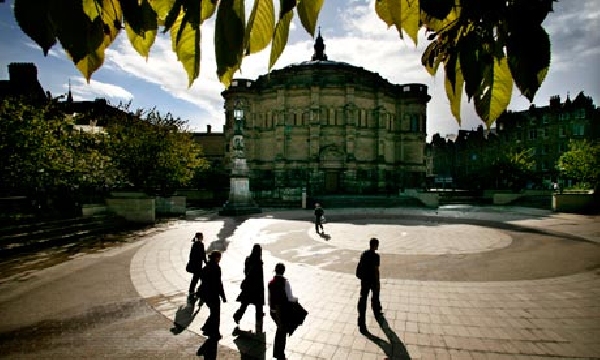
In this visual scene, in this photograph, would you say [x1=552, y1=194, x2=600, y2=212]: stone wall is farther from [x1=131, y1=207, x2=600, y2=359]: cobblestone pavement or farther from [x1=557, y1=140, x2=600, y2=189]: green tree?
[x1=131, y1=207, x2=600, y2=359]: cobblestone pavement

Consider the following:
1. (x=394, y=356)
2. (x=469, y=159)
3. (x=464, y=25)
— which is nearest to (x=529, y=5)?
(x=464, y=25)

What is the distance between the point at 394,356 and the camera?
16.4 ft

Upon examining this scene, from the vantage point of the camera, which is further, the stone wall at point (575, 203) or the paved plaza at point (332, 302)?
the stone wall at point (575, 203)

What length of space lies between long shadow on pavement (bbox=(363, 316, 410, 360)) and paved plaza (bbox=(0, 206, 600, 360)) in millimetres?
32

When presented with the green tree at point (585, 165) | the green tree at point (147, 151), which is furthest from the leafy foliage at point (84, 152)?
the green tree at point (585, 165)

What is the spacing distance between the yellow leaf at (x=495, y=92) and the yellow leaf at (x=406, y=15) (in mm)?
303

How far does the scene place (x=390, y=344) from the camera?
5375mm

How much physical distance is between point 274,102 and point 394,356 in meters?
43.0

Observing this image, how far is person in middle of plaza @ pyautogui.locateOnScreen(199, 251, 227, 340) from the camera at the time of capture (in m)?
5.23

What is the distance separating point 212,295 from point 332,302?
2.97 meters

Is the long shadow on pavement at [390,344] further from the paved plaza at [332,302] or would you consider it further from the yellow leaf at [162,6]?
the yellow leaf at [162,6]

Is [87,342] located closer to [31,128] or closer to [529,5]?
[529,5]

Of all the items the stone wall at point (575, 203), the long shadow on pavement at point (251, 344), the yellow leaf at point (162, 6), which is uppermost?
the yellow leaf at point (162, 6)

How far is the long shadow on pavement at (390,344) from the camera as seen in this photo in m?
5.02
